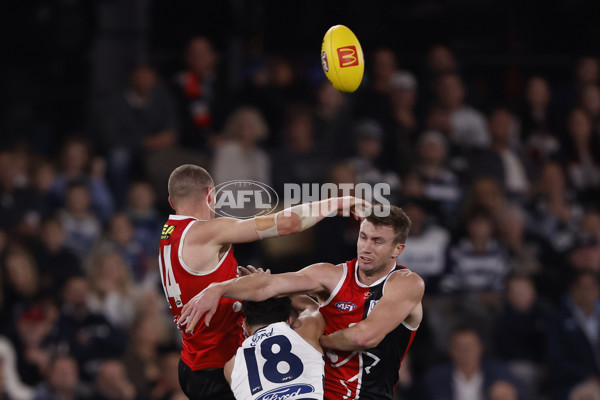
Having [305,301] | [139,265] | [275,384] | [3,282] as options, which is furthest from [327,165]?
[275,384]

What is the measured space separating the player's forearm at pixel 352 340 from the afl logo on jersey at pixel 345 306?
229 mm

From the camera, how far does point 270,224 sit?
19.7ft

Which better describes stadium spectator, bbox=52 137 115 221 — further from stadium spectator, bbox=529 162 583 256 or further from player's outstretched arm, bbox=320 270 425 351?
player's outstretched arm, bbox=320 270 425 351

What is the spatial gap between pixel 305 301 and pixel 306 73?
600 centimetres

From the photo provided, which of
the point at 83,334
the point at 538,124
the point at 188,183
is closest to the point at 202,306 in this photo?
the point at 188,183

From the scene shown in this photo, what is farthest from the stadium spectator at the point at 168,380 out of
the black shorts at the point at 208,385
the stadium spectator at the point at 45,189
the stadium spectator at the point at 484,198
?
the stadium spectator at the point at 484,198

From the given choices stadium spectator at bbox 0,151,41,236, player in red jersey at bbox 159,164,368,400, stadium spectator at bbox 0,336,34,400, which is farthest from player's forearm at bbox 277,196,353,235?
stadium spectator at bbox 0,151,41,236

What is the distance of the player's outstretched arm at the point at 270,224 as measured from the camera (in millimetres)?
5988

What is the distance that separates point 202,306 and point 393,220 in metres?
1.35

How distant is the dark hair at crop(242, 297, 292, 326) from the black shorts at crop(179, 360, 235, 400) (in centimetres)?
72

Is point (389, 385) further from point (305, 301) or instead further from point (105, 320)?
point (105, 320)

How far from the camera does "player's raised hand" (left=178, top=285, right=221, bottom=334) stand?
227 inches

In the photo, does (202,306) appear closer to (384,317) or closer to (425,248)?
(384,317)

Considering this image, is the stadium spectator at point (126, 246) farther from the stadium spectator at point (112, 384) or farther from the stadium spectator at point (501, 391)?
the stadium spectator at point (501, 391)
